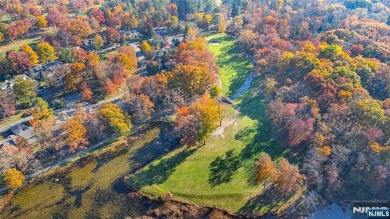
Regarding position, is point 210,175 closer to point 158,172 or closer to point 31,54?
point 158,172

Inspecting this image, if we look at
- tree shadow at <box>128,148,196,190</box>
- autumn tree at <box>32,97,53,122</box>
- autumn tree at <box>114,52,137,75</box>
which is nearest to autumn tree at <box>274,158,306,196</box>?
tree shadow at <box>128,148,196,190</box>

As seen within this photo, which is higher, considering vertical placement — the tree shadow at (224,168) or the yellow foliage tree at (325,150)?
the yellow foliage tree at (325,150)

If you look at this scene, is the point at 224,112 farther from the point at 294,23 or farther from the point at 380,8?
the point at 380,8

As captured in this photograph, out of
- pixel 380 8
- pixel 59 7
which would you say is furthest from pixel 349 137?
pixel 59 7

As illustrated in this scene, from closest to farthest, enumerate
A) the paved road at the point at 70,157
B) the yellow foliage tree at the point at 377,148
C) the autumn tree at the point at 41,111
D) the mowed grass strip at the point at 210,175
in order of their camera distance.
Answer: the yellow foliage tree at the point at 377,148, the mowed grass strip at the point at 210,175, the paved road at the point at 70,157, the autumn tree at the point at 41,111

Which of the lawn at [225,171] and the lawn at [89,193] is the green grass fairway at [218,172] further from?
the lawn at [89,193]

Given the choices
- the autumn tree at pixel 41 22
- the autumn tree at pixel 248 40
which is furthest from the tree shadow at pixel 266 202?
the autumn tree at pixel 41 22

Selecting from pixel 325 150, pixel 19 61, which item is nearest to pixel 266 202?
pixel 325 150
